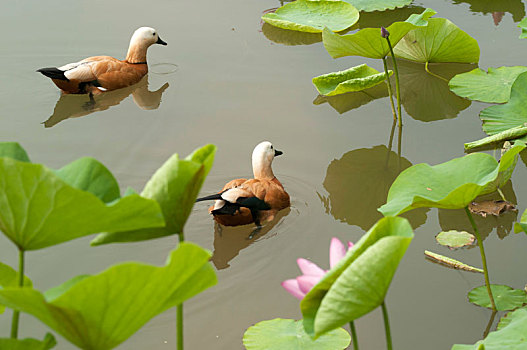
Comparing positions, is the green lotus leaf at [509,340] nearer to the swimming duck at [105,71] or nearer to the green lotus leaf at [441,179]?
the green lotus leaf at [441,179]

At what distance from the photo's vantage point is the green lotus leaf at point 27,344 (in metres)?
1.11

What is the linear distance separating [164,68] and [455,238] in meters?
2.52

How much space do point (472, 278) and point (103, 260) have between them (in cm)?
156

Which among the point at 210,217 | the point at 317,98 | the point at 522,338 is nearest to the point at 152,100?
the point at 317,98

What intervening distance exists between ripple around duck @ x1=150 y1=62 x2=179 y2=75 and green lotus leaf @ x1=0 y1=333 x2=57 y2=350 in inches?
143

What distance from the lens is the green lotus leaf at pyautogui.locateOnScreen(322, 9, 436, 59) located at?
341 cm

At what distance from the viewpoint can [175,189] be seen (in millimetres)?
1126

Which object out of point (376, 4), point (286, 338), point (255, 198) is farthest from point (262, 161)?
point (376, 4)

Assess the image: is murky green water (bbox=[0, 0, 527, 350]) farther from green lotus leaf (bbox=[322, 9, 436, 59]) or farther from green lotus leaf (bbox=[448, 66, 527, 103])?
green lotus leaf (bbox=[322, 9, 436, 59])

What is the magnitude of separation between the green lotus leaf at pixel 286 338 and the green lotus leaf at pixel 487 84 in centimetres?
226

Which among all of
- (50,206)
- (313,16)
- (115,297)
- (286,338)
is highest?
(50,206)

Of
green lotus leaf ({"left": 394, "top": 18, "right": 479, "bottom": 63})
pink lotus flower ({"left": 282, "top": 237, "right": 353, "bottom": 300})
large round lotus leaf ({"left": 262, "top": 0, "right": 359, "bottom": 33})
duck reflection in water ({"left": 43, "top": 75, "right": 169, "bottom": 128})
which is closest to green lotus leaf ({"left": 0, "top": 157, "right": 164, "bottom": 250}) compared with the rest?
pink lotus flower ({"left": 282, "top": 237, "right": 353, "bottom": 300})

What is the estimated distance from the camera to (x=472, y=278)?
277 cm

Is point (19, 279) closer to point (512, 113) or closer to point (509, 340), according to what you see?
point (509, 340)
